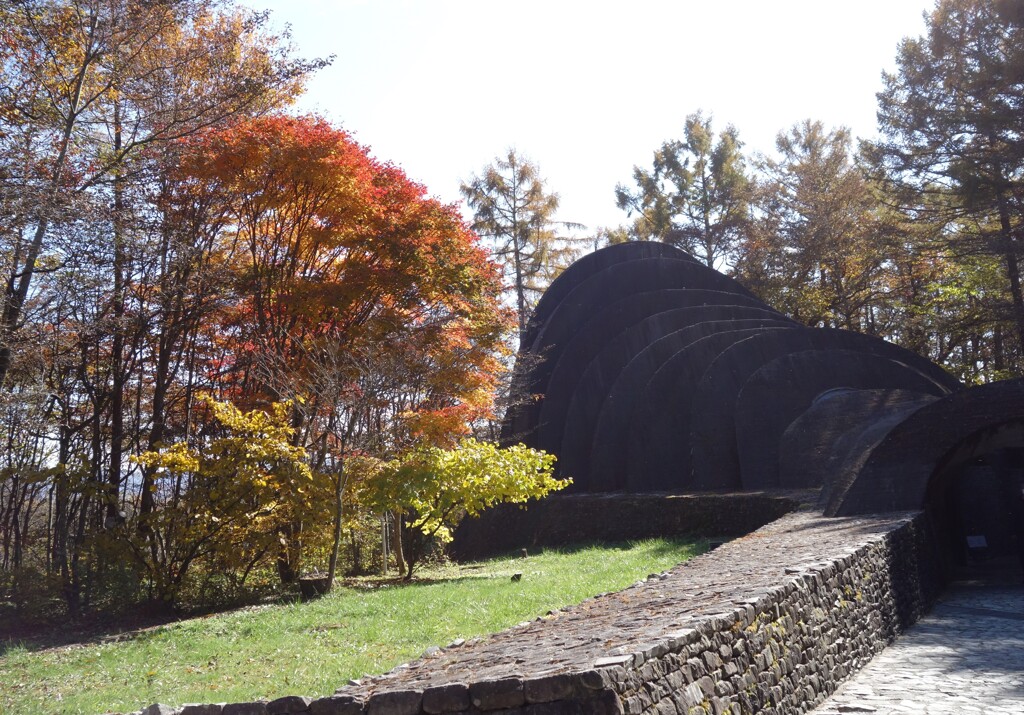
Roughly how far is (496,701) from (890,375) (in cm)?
1735

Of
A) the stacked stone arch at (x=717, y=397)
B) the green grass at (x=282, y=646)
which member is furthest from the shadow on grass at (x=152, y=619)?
the stacked stone arch at (x=717, y=397)

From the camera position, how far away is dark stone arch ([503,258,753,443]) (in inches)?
874

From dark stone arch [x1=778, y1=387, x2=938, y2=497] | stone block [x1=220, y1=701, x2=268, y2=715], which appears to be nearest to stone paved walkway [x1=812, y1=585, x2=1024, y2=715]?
stone block [x1=220, y1=701, x2=268, y2=715]

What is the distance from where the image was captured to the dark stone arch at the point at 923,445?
1103 centimetres

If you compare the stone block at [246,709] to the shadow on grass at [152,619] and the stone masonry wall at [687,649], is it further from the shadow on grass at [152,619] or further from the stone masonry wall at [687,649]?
the shadow on grass at [152,619]

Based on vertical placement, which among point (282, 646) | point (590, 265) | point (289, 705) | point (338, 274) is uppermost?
point (590, 265)

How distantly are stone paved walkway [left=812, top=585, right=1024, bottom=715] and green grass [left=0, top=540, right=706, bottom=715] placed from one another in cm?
270

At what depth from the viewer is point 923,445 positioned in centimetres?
1130

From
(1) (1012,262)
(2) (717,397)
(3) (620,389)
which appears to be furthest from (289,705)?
(1) (1012,262)

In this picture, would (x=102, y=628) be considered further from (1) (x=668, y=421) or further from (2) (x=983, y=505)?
(2) (x=983, y=505)

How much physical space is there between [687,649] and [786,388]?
1442cm

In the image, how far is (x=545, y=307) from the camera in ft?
79.4

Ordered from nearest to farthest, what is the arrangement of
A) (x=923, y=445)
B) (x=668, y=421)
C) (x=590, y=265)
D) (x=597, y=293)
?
(x=923, y=445) → (x=668, y=421) → (x=597, y=293) → (x=590, y=265)

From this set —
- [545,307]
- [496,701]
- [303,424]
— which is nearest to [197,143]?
[303,424]
